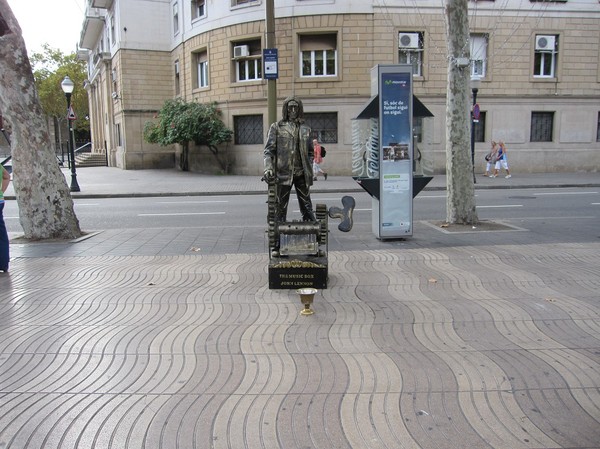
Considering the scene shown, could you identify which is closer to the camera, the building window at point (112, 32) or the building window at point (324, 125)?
the building window at point (324, 125)

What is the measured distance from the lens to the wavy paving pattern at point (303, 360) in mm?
3094

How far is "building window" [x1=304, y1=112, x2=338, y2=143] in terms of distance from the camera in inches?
963

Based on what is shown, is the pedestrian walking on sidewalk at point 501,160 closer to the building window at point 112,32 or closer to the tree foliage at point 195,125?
the tree foliage at point 195,125

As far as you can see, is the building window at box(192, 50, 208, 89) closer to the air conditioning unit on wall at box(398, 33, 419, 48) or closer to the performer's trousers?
the air conditioning unit on wall at box(398, 33, 419, 48)

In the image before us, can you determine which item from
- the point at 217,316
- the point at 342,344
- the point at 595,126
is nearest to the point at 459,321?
the point at 342,344

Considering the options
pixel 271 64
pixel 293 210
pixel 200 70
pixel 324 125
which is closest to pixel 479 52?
pixel 324 125

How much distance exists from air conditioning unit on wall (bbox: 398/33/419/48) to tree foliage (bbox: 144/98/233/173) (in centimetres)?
912

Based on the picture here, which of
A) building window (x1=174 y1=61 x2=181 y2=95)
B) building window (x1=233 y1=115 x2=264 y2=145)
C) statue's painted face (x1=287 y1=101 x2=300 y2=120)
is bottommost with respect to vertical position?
statue's painted face (x1=287 y1=101 x2=300 y2=120)

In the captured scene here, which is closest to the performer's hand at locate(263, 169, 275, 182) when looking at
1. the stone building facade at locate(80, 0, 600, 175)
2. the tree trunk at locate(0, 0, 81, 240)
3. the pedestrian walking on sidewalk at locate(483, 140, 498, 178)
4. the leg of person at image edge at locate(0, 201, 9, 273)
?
the leg of person at image edge at locate(0, 201, 9, 273)

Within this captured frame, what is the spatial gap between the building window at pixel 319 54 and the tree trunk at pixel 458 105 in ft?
48.5

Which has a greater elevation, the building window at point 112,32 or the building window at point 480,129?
the building window at point 112,32

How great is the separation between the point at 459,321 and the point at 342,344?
127 cm

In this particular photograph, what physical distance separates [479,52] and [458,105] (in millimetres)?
16887

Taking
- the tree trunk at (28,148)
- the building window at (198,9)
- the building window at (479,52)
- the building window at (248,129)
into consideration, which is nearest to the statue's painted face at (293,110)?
the tree trunk at (28,148)
